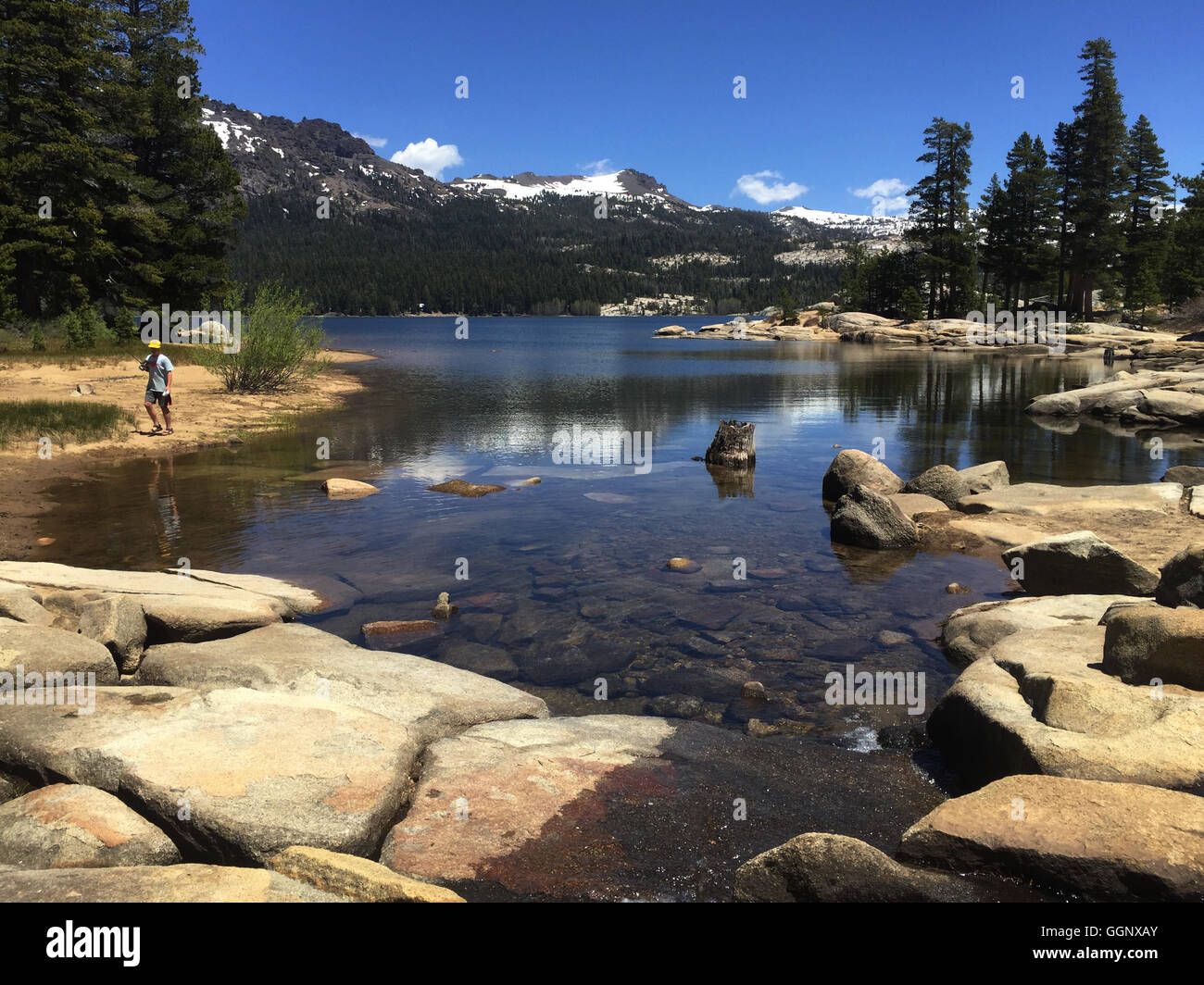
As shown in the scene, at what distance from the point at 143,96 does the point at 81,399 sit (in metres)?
25.3

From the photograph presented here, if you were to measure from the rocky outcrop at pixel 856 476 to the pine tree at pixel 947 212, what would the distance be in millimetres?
84375

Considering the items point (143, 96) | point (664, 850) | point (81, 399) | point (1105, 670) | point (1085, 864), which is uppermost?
point (143, 96)

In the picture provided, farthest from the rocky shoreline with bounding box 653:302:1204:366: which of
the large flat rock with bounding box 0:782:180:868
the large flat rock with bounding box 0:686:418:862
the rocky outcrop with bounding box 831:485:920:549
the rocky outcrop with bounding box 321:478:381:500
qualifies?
the large flat rock with bounding box 0:782:180:868

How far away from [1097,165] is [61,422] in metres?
92.5

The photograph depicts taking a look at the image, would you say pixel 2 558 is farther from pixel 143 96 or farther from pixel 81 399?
pixel 143 96

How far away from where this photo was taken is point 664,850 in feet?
19.8

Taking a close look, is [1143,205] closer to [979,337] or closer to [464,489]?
[979,337]

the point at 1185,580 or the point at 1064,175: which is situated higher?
the point at 1064,175

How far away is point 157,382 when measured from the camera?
24.6 metres

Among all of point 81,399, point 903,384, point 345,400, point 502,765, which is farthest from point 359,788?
point 903,384

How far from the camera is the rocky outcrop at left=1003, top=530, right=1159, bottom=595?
11234 mm

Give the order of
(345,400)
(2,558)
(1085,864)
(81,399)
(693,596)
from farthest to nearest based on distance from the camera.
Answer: (345,400)
(81,399)
(2,558)
(693,596)
(1085,864)
